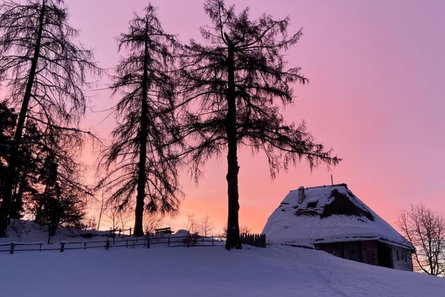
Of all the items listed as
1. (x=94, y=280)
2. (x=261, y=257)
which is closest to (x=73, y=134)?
(x=94, y=280)

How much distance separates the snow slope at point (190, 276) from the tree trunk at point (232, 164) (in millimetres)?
876

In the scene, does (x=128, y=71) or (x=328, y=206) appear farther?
(x=328, y=206)

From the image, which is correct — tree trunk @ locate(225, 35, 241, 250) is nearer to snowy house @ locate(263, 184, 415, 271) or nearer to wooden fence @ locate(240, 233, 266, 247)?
wooden fence @ locate(240, 233, 266, 247)

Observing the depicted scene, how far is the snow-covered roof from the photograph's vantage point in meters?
33.1

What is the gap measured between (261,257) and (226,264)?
2.28 meters

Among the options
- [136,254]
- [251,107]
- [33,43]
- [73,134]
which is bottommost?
[136,254]

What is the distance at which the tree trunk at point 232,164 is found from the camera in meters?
19.1

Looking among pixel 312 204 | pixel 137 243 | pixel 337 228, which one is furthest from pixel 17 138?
pixel 312 204

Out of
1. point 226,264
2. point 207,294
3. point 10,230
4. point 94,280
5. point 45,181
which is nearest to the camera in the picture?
point 207,294

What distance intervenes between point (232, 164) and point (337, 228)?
1798 cm

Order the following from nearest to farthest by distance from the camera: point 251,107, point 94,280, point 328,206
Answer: point 94,280, point 251,107, point 328,206

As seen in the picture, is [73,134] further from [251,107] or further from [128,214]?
[251,107]

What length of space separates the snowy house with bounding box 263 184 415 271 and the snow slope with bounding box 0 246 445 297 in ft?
46.1

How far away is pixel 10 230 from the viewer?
73.8ft
